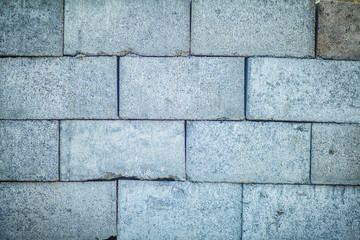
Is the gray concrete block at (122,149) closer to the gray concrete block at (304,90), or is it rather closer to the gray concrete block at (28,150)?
the gray concrete block at (28,150)

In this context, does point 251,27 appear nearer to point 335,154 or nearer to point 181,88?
point 181,88

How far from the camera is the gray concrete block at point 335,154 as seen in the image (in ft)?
6.66

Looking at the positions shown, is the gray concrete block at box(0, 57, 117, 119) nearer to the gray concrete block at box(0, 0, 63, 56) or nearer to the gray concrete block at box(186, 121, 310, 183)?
the gray concrete block at box(0, 0, 63, 56)

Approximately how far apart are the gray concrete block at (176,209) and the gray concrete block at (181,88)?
72cm

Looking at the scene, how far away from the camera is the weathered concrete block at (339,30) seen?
202cm

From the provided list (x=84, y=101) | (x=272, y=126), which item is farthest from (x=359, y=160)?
(x=84, y=101)

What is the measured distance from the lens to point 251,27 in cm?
199

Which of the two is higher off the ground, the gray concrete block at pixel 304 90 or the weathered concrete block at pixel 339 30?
the weathered concrete block at pixel 339 30

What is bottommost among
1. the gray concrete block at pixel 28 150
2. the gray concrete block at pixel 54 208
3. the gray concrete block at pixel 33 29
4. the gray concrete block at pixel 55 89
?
the gray concrete block at pixel 54 208

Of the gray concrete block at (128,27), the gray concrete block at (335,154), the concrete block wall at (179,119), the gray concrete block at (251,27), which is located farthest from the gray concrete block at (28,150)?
the gray concrete block at (335,154)

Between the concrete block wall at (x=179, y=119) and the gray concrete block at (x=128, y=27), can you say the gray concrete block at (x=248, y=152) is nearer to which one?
the concrete block wall at (x=179, y=119)

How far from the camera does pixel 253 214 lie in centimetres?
205

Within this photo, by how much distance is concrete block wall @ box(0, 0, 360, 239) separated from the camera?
198cm

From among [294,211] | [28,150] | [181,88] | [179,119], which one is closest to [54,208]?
[28,150]
